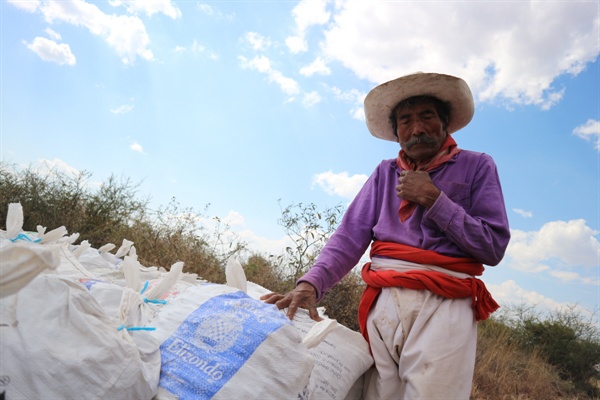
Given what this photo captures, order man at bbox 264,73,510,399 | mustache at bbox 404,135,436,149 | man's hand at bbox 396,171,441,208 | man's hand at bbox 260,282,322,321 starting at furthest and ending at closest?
1. mustache at bbox 404,135,436,149
2. man's hand at bbox 260,282,322,321
3. man's hand at bbox 396,171,441,208
4. man at bbox 264,73,510,399

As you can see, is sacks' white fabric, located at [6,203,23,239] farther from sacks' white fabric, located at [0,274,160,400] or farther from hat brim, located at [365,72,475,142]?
hat brim, located at [365,72,475,142]

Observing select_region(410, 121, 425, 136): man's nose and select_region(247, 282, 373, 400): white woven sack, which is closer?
select_region(247, 282, 373, 400): white woven sack

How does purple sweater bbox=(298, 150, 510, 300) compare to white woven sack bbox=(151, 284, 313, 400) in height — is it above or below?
above

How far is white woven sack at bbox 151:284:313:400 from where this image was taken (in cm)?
125

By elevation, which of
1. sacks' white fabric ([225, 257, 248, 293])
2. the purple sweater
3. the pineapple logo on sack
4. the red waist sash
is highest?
the purple sweater

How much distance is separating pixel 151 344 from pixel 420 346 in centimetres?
104

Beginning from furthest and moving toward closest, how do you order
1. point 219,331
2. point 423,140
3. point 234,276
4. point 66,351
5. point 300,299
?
Answer: 1. point 423,140
2. point 300,299
3. point 234,276
4. point 219,331
5. point 66,351

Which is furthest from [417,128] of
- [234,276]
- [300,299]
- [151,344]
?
[151,344]

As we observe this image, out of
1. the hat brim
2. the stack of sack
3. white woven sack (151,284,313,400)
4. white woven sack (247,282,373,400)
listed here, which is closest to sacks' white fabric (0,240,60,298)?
the stack of sack

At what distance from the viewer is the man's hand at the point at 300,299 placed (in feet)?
6.47

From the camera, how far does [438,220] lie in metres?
1.80

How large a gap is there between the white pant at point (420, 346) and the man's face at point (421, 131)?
72 centimetres

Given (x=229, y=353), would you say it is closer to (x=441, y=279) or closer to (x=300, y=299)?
(x=300, y=299)

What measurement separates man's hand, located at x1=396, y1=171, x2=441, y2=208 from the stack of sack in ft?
2.22
